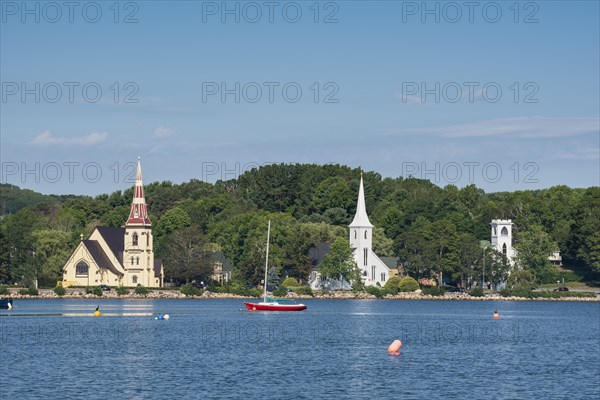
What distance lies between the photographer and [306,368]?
6162 cm

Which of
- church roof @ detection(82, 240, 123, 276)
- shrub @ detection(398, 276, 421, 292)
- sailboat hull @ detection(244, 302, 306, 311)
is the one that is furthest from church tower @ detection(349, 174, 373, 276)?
sailboat hull @ detection(244, 302, 306, 311)

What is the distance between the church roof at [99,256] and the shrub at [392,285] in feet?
120

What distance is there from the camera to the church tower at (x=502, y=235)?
166 metres

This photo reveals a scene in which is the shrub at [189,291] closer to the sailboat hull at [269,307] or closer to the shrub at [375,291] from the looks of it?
the shrub at [375,291]

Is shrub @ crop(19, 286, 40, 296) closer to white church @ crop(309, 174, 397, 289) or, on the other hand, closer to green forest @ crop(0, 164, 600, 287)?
green forest @ crop(0, 164, 600, 287)

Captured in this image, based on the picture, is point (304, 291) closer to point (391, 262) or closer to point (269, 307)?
point (391, 262)

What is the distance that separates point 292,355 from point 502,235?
102755 mm

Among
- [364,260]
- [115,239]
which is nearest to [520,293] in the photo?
[364,260]

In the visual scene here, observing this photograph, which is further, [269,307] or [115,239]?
[115,239]

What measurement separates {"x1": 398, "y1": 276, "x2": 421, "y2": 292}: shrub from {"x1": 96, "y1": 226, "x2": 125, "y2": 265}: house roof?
3856 cm

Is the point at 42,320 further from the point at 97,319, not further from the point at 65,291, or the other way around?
the point at 65,291

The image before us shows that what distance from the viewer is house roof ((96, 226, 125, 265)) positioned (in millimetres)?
156250

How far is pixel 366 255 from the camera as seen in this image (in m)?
161

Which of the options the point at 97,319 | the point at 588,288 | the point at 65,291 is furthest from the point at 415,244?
the point at 97,319
